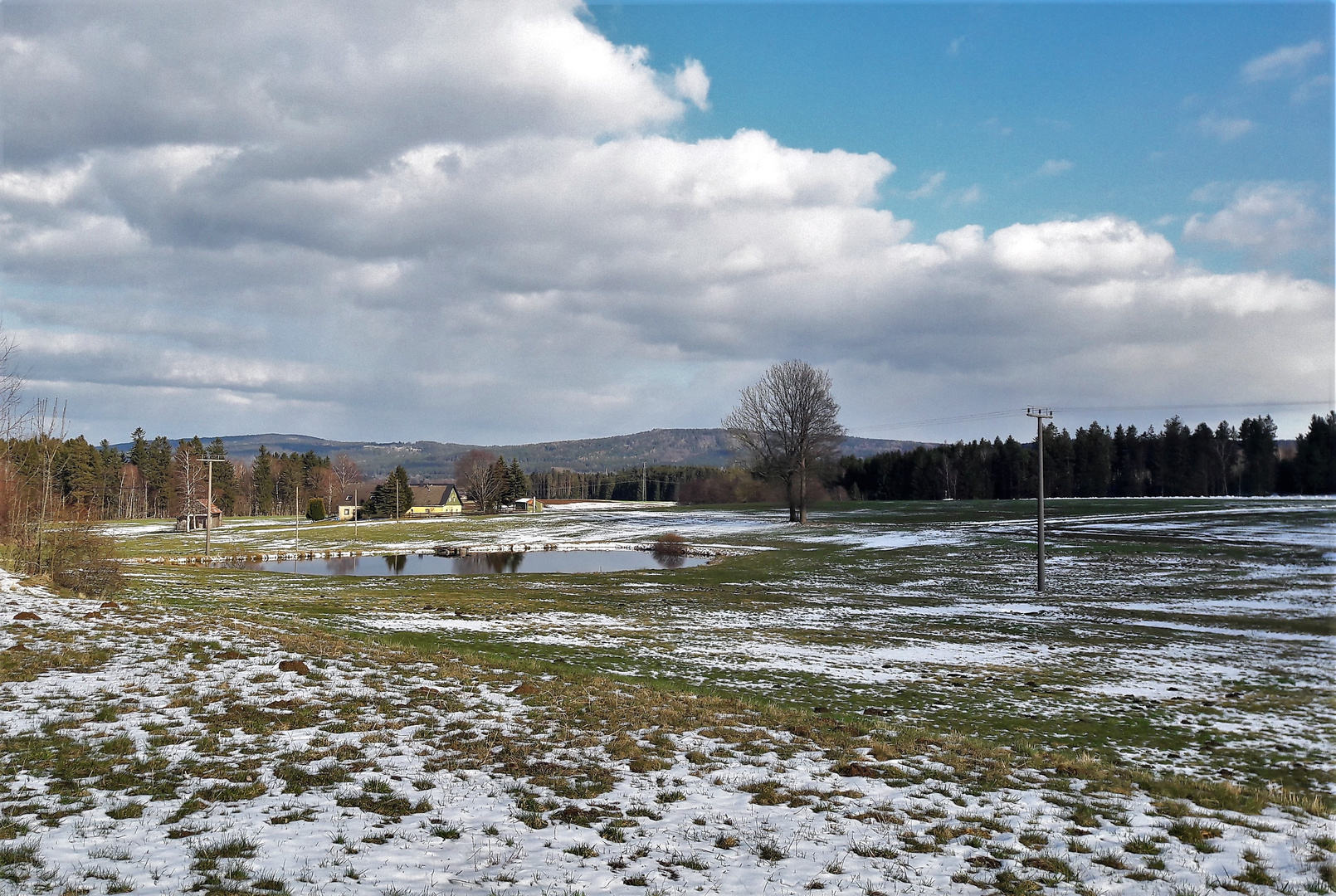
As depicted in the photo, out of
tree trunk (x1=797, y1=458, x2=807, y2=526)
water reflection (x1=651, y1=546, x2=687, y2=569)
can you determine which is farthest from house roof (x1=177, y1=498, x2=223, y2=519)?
tree trunk (x1=797, y1=458, x2=807, y2=526)

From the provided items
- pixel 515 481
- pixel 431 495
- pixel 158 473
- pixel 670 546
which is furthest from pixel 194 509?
pixel 670 546

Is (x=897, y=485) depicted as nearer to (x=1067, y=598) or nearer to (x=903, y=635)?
(x=1067, y=598)

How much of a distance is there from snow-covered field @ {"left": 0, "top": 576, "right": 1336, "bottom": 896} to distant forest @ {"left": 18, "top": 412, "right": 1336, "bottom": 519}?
5562cm

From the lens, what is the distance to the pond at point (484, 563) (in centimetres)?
4672

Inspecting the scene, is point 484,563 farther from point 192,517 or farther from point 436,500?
point 436,500

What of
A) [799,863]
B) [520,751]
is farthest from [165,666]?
[799,863]

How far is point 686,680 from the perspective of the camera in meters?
15.6

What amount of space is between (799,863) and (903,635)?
18.1 meters

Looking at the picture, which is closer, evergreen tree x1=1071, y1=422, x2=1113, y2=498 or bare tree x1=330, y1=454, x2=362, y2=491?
evergreen tree x1=1071, y1=422, x2=1113, y2=498

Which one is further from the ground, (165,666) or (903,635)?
(165,666)

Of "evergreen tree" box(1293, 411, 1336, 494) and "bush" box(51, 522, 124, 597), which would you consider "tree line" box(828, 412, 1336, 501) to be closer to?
"evergreen tree" box(1293, 411, 1336, 494)

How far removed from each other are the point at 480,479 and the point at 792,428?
64.2 metres

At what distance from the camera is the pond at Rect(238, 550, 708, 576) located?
4672 centimetres

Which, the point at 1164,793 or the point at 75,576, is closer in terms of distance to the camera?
the point at 1164,793
